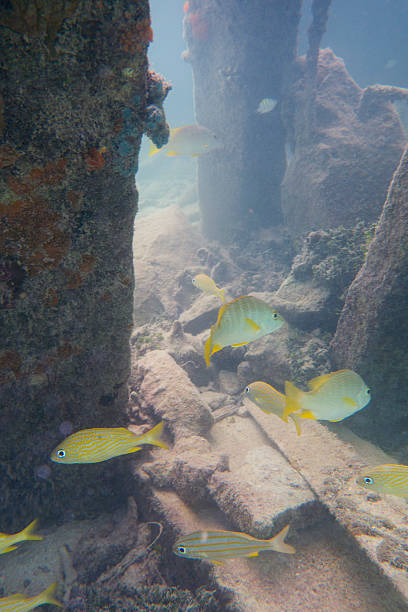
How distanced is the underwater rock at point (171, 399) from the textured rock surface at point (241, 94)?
9.55 meters

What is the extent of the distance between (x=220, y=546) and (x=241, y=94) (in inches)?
522

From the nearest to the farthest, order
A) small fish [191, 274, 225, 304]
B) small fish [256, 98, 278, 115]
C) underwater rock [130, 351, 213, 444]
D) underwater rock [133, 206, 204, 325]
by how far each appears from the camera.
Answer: underwater rock [130, 351, 213, 444], small fish [191, 274, 225, 304], underwater rock [133, 206, 204, 325], small fish [256, 98, 278, 115]

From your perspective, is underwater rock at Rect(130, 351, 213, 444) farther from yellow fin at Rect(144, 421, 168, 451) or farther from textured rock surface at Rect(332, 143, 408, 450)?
textured rock surface at Rect(332, 143, 408, 450)

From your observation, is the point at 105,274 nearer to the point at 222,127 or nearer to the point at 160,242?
the point at 160,242

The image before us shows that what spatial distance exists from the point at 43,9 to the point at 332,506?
430 centimetres

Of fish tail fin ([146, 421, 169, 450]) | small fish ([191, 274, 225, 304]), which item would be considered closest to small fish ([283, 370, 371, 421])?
fish tail fin ([146, 421, 169, 450])

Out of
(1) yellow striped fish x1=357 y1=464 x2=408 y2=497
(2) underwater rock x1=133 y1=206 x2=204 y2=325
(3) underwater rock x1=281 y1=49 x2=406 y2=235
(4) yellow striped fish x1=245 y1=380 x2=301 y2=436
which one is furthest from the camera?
(3) underwater rock x1=281 y1=49 x2=406 y2=235

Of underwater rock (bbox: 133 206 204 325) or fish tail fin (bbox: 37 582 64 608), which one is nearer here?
fish tail fin (bbox: 37 582 64 608)

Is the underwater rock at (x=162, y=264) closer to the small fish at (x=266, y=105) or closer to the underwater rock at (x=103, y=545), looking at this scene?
the underwater rock at (x=103, y=545)

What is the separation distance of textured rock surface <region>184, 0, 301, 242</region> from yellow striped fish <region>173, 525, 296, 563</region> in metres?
11.5

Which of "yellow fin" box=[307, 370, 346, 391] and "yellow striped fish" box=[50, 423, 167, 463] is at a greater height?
"yellow fin" box=[307, 370, 346, 391]

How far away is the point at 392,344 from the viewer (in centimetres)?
368

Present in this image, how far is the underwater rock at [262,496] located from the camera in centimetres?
273

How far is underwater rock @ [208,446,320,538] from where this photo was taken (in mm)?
2729
